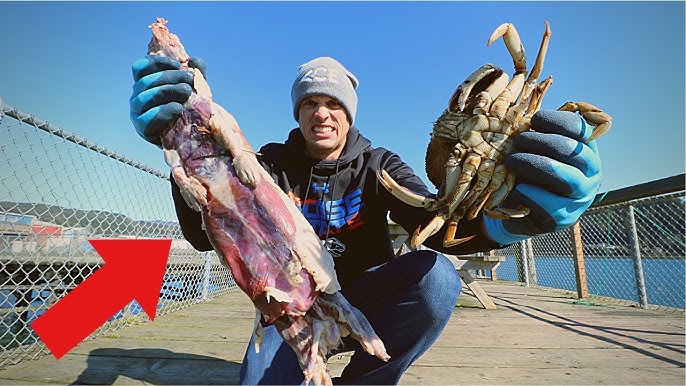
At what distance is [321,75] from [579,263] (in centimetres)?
509

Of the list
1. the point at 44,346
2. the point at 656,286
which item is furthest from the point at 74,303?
the point at 656,286

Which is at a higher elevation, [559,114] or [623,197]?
[559,114]

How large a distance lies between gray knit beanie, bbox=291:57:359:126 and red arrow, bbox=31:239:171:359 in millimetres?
1716

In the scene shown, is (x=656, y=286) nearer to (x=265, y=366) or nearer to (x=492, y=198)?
(x=492, y=198)

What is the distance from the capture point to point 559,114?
1569mm

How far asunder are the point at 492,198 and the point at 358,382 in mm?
1295

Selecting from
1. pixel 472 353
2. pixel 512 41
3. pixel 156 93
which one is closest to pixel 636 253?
pixel 472 353

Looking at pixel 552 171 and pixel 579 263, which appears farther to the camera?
pixel 579 263

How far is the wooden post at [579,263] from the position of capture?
5445 millimetres

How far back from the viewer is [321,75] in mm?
2420

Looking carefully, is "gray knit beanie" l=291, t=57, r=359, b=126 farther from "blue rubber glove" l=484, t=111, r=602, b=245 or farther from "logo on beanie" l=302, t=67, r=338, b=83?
"blue rubber glove" l=484, t=111, r=602, b=245

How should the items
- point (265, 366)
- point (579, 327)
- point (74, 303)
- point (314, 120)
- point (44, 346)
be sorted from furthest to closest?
point (579, 327) < point (44, 346) < point (74, 303) < point (314, 120) < point (265, 366)

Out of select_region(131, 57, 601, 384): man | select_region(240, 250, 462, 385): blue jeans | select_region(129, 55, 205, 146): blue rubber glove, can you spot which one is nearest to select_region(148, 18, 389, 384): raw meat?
select_region(129, 55, 205, 146): blue rubber glove

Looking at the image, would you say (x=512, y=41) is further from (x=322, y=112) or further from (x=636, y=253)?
(x=636, y=253)
